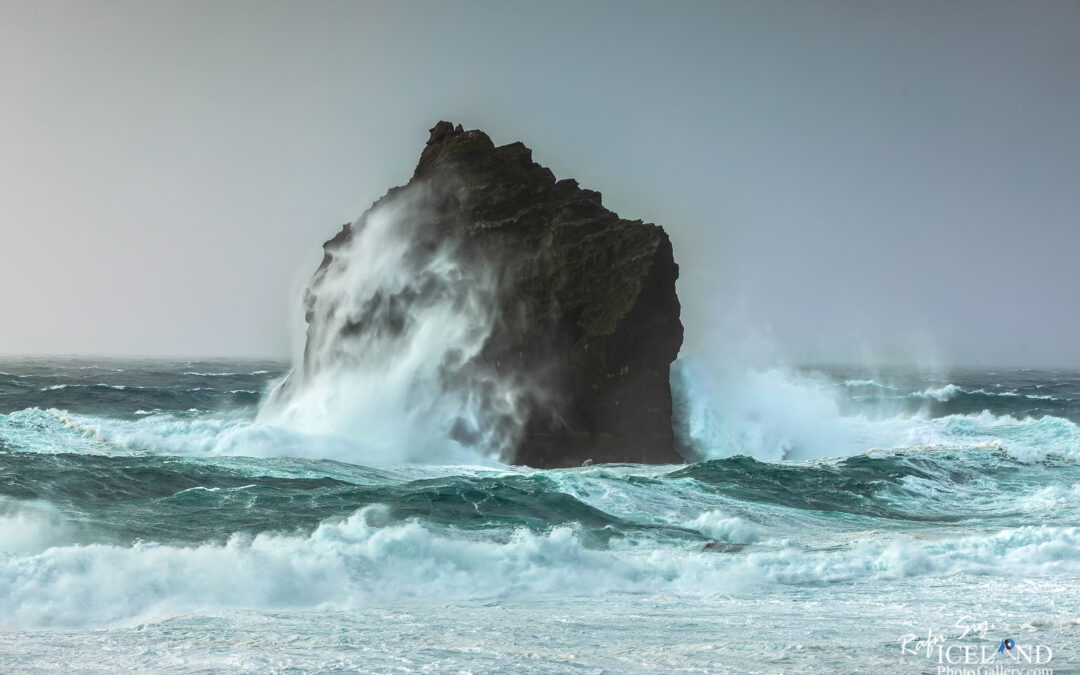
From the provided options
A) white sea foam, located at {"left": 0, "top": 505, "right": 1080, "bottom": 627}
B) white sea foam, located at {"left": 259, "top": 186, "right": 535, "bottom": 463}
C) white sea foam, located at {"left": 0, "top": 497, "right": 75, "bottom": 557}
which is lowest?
white sea foam, located at {"left": 0, "top": 505, "right": 1080, "bottom": 627}

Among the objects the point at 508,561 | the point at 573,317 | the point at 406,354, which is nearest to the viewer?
the point at 508,561

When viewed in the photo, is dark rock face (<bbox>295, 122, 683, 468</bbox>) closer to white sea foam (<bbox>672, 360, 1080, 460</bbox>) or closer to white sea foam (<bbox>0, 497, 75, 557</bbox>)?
white sea foam (<bbox>672, 360, 1080, 460</bbox>)

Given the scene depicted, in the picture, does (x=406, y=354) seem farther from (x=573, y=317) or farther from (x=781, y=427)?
(x=781, y=427)

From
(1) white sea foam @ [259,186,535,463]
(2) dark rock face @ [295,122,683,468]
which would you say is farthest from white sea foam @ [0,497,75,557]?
(2) dark rock face @ [295,122,683,468]

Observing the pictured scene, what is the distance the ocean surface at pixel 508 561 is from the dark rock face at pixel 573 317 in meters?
1.90

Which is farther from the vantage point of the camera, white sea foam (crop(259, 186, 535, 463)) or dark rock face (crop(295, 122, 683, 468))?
white sea foam (crop(259, 186, 535, 463))

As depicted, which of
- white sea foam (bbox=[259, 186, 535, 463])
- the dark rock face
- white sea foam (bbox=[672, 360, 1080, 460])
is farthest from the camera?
white sea foam (bbox=[672, 360, 1080, 460])

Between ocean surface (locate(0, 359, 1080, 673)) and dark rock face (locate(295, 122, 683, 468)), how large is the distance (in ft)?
6.23

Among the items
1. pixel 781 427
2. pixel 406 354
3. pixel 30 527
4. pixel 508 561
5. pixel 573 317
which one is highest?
pixel 573 317

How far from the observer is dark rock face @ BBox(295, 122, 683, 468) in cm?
2362

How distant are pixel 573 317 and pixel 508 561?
12.4 meters

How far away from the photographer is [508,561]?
483 inches

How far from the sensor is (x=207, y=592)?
33.8 ft

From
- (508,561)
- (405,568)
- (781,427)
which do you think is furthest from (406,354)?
(405,568)
